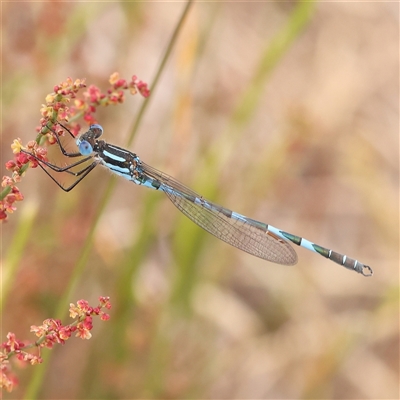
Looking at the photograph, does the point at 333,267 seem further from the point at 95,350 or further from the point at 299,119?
the point at 95,350

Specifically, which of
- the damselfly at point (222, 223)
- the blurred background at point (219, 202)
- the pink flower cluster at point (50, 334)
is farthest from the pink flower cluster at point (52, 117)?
the damselfly at point (222, 223)

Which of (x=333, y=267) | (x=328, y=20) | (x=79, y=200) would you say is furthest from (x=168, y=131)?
(x=328, y=20)

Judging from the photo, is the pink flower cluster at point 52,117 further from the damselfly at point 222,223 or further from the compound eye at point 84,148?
the damselfly at point 222,223

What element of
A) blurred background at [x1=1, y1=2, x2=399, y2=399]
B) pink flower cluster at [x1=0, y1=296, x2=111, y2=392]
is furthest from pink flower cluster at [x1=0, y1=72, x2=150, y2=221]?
blurred background at [x1=1, y1=2, x2=399, y2=399]

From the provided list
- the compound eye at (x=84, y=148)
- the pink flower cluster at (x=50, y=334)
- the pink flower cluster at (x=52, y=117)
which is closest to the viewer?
the pink flower cluster at (x=50, y=334)

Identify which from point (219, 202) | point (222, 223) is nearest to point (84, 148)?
point (222, 223)

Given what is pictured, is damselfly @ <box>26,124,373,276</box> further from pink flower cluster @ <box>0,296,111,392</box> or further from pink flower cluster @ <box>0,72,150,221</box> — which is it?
pink flower cluster @ <box>0,296,111,392</box>
